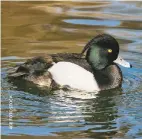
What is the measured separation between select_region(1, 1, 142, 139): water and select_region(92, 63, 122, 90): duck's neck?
0.13m

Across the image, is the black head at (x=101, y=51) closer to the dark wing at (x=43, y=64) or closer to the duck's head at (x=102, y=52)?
the duck's head at (x=102, y=52)

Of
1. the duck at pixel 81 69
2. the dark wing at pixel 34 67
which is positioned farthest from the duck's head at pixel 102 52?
the dark wing at pixel 34 67

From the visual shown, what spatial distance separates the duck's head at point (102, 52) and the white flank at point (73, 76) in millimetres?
338

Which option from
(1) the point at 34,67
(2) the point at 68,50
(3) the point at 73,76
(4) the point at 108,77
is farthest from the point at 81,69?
(2) the point at 68,50

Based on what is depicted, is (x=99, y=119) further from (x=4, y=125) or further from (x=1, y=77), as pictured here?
(x=1, y=77)

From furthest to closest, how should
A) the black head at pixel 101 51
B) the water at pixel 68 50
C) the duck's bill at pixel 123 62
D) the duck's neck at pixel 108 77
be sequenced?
the duck's bill at pixel 123 62
the black head at pixel 101 51
the duck's neck at pixel 108 77
the water at pixel 68 50

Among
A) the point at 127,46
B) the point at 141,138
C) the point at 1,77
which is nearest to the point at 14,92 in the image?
the point at 1,77

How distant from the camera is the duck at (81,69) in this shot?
855 cm

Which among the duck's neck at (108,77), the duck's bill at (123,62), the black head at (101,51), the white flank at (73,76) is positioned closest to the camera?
the white flank at (73,76)

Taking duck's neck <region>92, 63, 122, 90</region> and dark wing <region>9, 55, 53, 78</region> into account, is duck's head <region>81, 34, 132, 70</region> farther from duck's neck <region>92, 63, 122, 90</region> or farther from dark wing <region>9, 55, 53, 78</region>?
dark wing <region>9, 55, 53, 78</region>

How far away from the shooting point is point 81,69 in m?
8.59

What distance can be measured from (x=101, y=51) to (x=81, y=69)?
46 cm

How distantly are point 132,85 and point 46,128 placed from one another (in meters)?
2.02

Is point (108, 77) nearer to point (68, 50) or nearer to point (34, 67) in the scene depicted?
point (34, 67)
